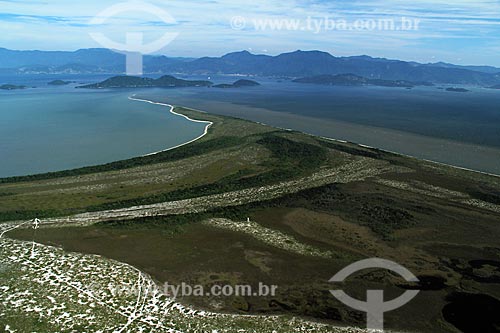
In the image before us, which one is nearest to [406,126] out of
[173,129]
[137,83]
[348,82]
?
[173,129]

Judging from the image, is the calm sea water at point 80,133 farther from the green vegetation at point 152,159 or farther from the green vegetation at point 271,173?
the green vegetation at point 271,173

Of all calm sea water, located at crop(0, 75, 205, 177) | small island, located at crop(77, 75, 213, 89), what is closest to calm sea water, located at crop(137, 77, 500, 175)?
calm sea water, located at crop(0, 75, 205, 177)

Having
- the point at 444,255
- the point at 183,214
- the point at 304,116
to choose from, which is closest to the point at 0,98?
the point at 304,116

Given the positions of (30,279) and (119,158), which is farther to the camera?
(119,158)

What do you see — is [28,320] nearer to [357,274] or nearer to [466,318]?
[357,274]

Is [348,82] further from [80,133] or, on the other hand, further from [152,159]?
[152,159]

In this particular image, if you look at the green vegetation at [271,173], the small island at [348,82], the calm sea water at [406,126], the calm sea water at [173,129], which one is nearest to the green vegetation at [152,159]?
the calm sea water at [173,129]

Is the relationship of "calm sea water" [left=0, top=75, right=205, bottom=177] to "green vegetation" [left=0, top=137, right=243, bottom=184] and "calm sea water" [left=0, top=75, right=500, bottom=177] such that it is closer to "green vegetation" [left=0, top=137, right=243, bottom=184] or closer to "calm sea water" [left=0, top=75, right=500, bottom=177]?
"calm sea water" [left=0, top=75, right=500, bottom=177]
